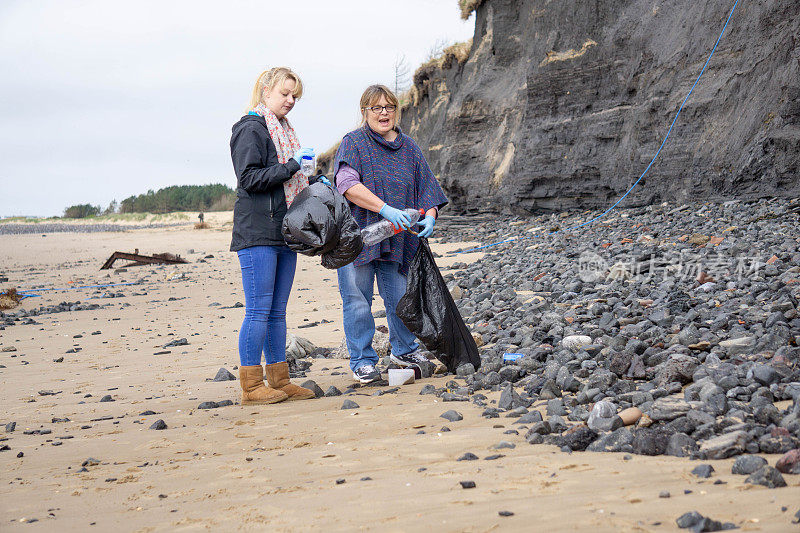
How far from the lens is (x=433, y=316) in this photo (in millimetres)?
4480

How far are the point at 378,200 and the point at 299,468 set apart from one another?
1926 mm

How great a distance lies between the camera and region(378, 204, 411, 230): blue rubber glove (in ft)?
14.2

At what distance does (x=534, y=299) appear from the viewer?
6520mm

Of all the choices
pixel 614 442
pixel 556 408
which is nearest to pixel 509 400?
pixel 556 408

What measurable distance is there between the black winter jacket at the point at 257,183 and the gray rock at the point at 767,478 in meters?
2.76

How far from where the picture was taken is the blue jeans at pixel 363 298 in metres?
4.55

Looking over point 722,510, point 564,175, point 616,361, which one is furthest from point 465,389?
point 564,175

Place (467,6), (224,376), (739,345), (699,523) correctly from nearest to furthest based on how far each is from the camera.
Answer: (699,523)
(739,345)
(224,376)
(467,6)

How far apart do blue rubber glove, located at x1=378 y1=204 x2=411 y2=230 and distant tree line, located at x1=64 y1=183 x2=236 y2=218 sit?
172 ft

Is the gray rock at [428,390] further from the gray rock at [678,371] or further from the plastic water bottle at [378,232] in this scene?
the gray rock at [678,371]

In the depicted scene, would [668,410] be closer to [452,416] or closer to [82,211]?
[452,416]

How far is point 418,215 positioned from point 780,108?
9412mm

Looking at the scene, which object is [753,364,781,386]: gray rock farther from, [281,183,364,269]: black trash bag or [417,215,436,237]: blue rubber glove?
[281,183,364,269]: black trash bag

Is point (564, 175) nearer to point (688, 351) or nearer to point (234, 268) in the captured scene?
point (234, 268)
